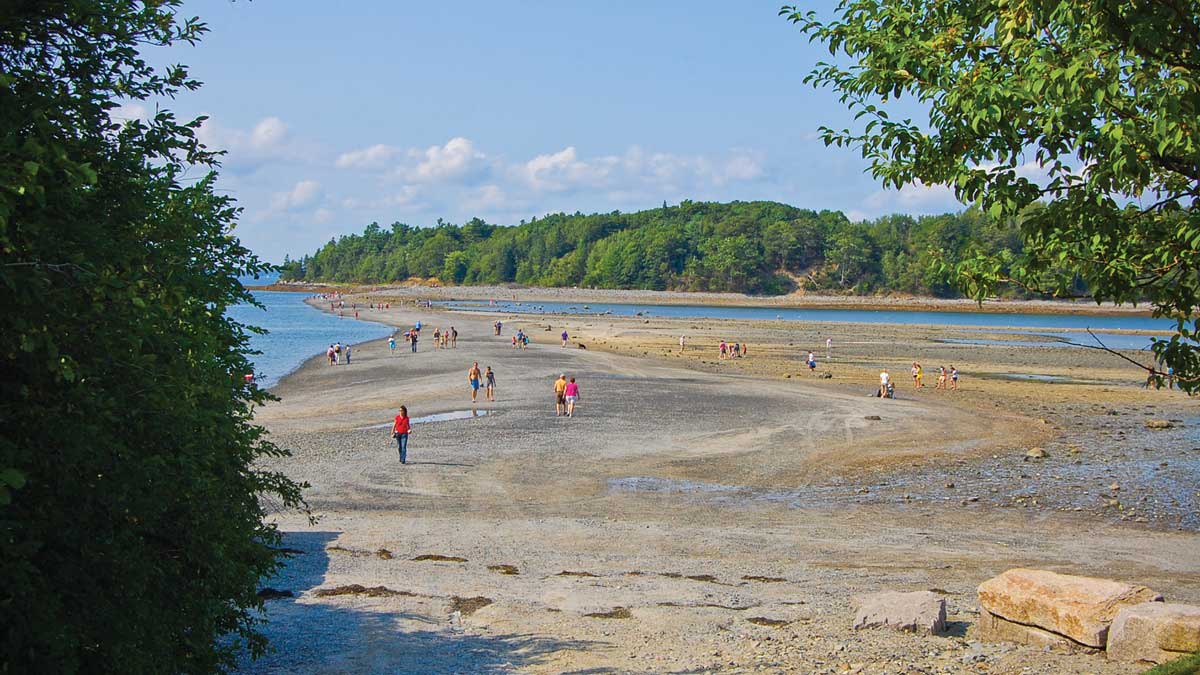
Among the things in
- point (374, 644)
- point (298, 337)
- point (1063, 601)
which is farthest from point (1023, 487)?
point (298, 337)

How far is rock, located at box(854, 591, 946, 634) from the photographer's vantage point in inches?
462

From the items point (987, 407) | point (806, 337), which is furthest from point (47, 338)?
point (806, 337)

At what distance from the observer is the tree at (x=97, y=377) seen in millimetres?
5938

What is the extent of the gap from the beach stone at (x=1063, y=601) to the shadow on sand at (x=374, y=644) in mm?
4709

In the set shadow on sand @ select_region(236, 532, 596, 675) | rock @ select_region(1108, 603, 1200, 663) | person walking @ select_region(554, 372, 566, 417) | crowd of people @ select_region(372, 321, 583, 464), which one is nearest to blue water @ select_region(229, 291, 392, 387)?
crowd of people @ select_region(372, 321, 583, 464)

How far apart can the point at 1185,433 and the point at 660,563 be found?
25.0 meters

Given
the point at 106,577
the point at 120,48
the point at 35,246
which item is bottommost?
the point at 106,577

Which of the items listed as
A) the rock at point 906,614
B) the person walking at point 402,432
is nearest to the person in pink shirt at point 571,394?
the person walking at point 402,432

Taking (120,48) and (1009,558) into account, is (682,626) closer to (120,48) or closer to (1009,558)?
(1009,558)

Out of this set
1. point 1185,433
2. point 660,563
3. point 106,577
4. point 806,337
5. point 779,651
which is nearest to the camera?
point 106,577

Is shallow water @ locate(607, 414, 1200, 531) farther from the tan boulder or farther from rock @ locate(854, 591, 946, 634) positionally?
the tan boulder

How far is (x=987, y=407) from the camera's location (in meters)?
40.5

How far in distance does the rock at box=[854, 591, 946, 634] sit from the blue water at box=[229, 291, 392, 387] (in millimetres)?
36064

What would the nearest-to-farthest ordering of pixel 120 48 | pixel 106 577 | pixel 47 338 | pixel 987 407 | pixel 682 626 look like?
pixel 47 338 → pixel 106 577 → pixel 120 48 → pixel 682 626 → pixel 987 407
